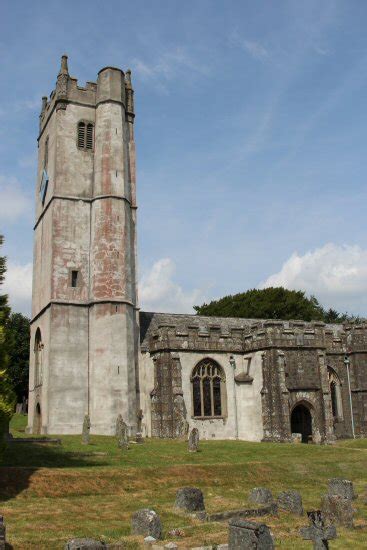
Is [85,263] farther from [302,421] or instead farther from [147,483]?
[147,483]

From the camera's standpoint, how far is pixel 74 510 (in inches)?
590

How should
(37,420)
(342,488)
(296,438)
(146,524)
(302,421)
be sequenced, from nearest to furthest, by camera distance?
1. (146,524)
2. (342,488)
3. (296,438)
4. (302,421)
5. (37,420)

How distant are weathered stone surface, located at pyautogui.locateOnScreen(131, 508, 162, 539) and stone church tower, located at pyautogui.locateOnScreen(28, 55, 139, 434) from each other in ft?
63.2

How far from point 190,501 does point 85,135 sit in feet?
90.4

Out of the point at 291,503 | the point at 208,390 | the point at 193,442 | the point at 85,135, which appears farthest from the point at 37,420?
the point at 291,503

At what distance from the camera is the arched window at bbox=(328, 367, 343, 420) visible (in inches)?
1416

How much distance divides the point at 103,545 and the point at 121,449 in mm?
15136

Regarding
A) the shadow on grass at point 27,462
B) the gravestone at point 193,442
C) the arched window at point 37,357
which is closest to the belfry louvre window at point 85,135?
the arched window at point 37,357

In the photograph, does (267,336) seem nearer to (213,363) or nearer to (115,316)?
(213,363)

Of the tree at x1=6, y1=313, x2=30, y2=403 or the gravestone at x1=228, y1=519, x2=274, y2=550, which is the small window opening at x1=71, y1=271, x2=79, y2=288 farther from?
the gravestone at x1=228, y1=519, x2=274, y2=550

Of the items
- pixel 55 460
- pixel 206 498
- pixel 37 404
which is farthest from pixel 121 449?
pixel 37 404

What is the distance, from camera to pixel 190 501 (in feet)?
48.7

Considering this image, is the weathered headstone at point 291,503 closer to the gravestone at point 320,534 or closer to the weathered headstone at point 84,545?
the gravestone at point 320,534

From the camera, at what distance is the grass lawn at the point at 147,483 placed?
12.7 meters
